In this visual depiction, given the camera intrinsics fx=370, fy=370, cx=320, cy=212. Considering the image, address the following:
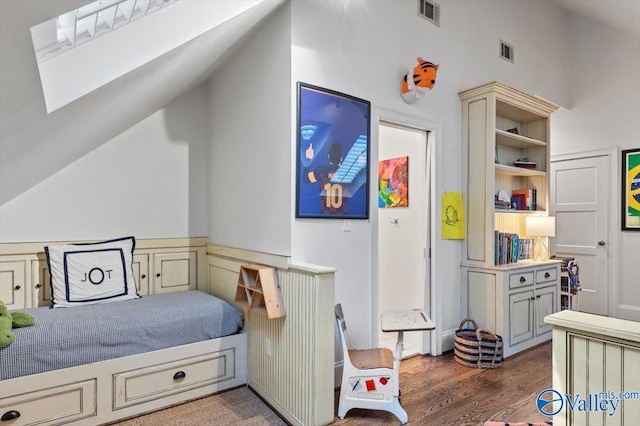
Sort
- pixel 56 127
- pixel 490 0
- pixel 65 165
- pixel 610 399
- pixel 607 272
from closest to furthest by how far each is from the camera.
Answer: pixel 610 399
pixel 56 127
pixel 65 165
pixel 490 0
pixel 607 272

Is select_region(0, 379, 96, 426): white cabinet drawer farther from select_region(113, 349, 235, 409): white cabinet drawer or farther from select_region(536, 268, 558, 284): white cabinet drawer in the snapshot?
select_region(536, 268, 558, 284): white cabinet drawer

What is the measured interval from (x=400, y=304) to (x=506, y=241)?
1.14 m

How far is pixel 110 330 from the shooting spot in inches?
85.9

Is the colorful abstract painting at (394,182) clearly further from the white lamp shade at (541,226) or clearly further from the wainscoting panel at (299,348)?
the wainscoting panel at (299,348)

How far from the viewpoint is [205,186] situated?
3469mm

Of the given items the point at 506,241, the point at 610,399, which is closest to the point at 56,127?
the point at 610,399

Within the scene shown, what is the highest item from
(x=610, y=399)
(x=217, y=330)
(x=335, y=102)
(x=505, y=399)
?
(x=335, y=102)

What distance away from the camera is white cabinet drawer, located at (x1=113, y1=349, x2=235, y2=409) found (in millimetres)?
2217

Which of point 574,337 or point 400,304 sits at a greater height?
point 574,337

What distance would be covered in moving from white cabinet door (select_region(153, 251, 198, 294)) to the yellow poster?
2.29 metres

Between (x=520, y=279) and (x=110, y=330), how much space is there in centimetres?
321

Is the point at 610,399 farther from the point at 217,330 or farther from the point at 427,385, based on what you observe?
the point at 217,330

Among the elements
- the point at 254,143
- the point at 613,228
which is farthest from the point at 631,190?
the point at 254,143

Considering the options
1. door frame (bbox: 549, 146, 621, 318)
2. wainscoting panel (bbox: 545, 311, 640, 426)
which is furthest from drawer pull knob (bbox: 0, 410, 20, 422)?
door frame (bbox: 549, 146, 621, 318)
